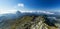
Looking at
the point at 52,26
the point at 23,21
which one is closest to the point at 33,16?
the point at 23,21

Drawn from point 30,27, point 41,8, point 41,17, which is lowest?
point 30,27

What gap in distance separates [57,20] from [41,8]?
1.09 feet

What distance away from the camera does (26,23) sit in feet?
5.43

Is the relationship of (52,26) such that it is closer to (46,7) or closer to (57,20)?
(57,20)

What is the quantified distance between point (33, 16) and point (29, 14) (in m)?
0.07

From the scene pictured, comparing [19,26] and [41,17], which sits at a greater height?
[41,17]

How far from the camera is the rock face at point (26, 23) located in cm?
164

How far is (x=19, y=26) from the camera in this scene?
1641 mm

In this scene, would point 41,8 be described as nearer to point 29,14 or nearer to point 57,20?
point 29,14

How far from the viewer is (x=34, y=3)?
171 centimetres

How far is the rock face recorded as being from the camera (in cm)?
164

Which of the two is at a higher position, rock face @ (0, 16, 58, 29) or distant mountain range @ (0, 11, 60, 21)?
distant mountain range @ (0, 11, 60, 21)

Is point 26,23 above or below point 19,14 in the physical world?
below

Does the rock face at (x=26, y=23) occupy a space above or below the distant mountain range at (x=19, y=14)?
below
